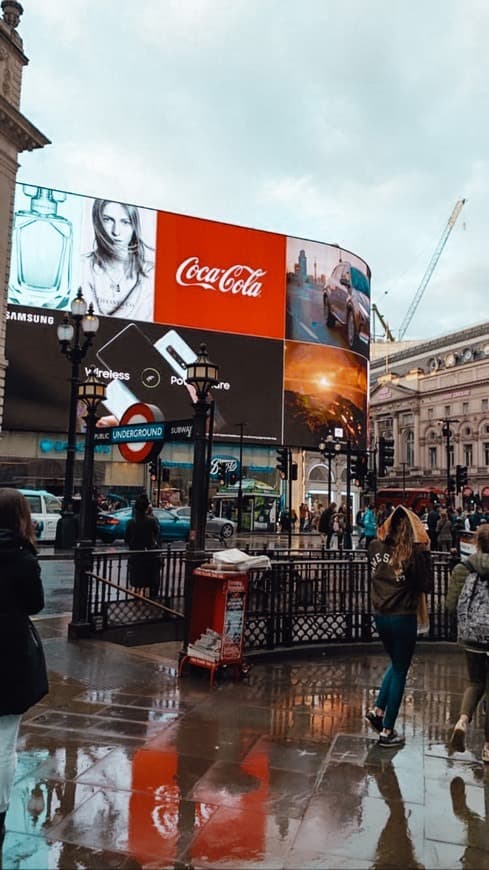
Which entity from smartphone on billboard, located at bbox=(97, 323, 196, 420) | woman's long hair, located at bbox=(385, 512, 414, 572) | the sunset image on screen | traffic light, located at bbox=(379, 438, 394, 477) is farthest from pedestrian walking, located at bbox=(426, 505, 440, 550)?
the sunset image on screen

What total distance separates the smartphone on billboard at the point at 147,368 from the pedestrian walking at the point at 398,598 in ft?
131

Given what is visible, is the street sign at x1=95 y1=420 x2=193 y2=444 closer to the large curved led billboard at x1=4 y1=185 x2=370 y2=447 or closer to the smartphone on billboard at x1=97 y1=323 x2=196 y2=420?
the large curved led billboard at x1=4 y1=185 x2=370 y2=447

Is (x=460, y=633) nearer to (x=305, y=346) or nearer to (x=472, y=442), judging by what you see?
(x=305, y=346)

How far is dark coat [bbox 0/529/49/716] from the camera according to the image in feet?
10.9

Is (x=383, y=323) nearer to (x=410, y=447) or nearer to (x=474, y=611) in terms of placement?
(x=410, y=447)

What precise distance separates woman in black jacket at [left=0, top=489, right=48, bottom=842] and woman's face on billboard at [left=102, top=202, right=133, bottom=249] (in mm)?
45025

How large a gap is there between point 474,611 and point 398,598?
0.57 m

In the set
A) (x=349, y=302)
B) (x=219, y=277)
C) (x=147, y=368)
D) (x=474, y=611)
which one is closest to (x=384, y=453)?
(x=474, y=611)

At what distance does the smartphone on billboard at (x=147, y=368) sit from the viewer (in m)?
44.8

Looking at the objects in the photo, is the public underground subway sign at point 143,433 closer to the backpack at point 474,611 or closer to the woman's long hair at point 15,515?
the backpack at point 474,611

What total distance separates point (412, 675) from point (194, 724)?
3.02m

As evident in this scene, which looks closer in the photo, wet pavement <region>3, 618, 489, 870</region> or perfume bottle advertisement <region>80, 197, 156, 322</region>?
wet pavement <region>3, 618, 489, 870</region>

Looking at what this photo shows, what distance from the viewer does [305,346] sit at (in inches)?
2008

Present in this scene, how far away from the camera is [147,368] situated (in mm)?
45562
